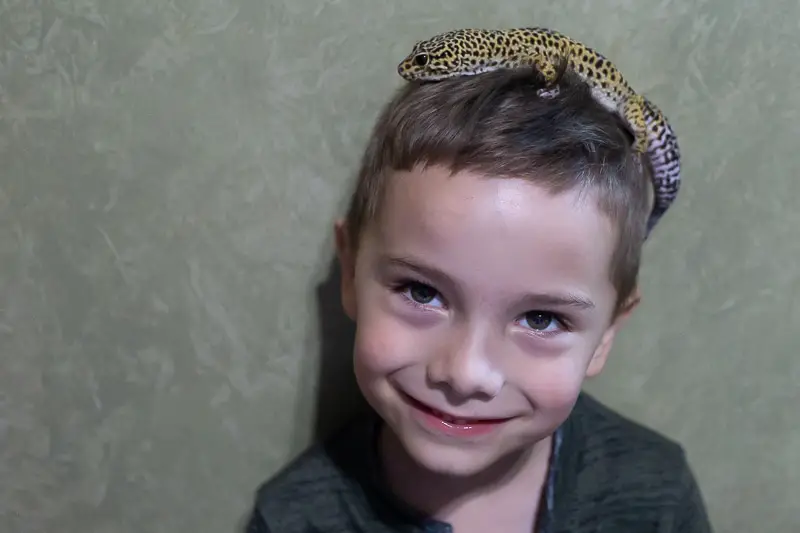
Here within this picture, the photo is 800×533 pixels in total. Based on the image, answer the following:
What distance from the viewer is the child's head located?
2.16ft

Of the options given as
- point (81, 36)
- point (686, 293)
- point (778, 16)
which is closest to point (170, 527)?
point (81, 36)

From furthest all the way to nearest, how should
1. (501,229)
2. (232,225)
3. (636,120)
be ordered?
(232,225) → (636,120) → (501,229)

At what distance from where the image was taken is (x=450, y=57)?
0.73 metres

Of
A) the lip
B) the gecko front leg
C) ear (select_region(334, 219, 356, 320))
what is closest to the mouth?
the lip

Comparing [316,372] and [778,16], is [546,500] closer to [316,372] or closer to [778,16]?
[316,372]

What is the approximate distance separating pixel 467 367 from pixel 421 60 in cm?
29

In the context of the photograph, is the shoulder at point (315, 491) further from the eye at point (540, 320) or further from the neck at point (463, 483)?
the eye at point (540, 320)

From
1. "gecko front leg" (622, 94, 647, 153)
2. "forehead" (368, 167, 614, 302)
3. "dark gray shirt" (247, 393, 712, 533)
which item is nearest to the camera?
"forehead" (368, 167, 614, 302)

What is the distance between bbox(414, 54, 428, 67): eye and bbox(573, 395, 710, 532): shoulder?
451 millimetres

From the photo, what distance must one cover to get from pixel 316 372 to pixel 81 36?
0.44m

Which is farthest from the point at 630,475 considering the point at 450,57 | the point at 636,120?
the point at 450,57

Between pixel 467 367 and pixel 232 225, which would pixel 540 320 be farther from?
pixel 232 225

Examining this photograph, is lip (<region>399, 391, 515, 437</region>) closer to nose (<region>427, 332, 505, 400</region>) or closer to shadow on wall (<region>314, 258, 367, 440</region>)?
nose (<region>427, 332, 505, 400</region>)

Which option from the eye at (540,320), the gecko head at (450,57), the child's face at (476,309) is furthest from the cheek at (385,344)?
the gecko head at (450,57)
